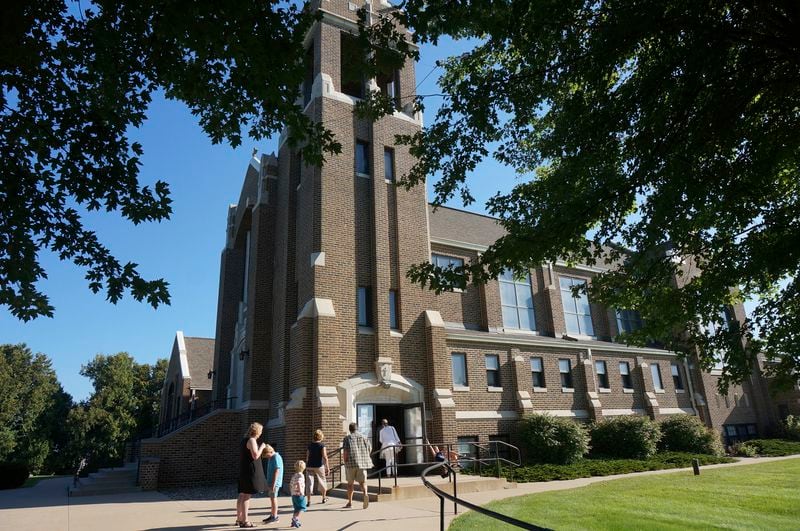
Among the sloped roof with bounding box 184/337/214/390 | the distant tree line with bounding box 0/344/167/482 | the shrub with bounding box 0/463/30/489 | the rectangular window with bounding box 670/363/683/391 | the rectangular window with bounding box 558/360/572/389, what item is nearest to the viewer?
the shrub with bounding box 0/463/30/489

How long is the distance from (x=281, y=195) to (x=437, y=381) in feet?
35.0

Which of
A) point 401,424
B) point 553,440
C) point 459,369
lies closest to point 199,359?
point 459,369

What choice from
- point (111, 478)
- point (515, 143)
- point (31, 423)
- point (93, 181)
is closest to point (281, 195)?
point (111, 478)

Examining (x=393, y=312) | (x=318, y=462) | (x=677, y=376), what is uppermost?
(x=393, y=312)

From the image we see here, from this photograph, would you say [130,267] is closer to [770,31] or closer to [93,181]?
[93,181]

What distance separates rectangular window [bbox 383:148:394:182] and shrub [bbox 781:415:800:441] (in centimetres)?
2788

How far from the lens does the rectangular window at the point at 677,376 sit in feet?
98.2

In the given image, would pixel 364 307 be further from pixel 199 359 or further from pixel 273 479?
pixel 199 359

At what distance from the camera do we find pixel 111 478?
1967 centimetres

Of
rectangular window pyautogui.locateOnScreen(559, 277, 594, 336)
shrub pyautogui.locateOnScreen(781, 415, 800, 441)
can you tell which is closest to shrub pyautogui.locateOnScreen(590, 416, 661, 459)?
rectangular window pyautogui.locateOnScreen(559, 277, 594, 336)

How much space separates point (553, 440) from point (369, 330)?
8.45 metres

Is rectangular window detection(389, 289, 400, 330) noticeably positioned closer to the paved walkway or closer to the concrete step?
the paved walkway

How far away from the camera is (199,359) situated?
36.3 m

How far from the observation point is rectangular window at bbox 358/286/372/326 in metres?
18.5
